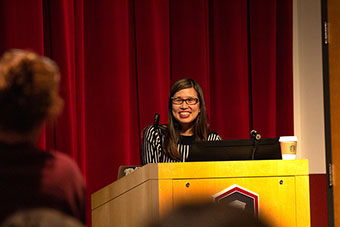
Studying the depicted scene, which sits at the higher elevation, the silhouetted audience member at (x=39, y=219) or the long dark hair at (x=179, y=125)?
the long dark hair at (x=179, y=125)

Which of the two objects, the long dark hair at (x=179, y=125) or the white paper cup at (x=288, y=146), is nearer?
the white paper cup at (x=288, y=146)

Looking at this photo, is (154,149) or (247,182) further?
(154,149)

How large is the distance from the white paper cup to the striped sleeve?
92 centimetres

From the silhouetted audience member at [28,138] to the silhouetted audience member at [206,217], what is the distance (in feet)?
1.14

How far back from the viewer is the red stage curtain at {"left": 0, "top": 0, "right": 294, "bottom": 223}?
3.75m

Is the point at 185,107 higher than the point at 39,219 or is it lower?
higher

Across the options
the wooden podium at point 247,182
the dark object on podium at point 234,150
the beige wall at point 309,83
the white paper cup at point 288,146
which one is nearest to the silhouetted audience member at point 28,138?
the wooden podium at point 247,182

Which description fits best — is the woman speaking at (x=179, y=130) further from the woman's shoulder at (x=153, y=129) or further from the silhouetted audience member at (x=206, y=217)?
the silhouetted audience member at (x=206, y=217)

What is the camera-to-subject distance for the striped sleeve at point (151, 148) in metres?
3.27

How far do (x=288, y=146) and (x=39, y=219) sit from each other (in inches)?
66.5

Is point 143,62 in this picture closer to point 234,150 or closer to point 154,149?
point 154,149

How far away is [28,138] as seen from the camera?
1088mm

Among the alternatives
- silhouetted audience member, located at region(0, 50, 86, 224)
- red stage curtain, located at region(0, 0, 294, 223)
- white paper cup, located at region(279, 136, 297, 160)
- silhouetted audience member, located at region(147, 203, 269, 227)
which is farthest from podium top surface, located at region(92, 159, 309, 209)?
silhouetted audience member, located at region(147, 203, 269, 227)

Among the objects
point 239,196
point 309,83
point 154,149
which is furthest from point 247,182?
point 309,83
